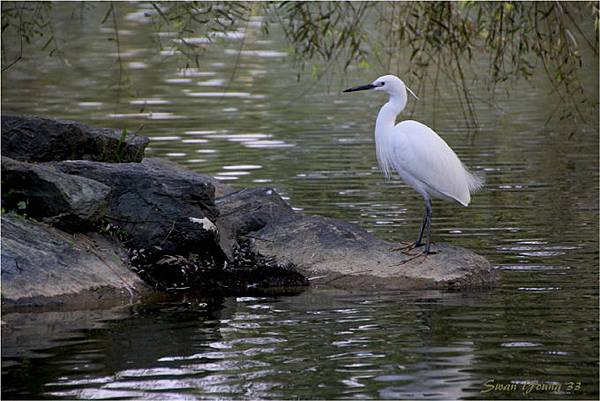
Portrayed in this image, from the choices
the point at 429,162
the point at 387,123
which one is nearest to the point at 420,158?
the point at 429,162

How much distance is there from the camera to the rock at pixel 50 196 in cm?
769

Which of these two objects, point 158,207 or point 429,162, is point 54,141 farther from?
point 429,162

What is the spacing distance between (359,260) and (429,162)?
3.03 feet

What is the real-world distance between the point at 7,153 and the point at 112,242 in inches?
52.2

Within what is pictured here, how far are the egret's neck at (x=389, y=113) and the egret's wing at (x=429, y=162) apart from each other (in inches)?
7.5

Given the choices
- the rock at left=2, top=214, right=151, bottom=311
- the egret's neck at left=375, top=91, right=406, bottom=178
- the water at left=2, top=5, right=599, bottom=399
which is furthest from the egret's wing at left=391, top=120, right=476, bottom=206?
the rock at left=2, top=214, right=151, bottom=311

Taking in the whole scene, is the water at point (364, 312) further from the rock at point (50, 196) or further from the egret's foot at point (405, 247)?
the rock at point (50, 196)

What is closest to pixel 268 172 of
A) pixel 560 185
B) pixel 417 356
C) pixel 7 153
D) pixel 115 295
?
pixel 560 185

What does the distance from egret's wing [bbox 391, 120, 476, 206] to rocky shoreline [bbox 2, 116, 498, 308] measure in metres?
0.47

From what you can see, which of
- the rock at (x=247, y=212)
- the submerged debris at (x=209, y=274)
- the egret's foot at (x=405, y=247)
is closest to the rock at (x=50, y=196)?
the submerged debris at (x=209, y=274)

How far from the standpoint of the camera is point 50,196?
773 cm

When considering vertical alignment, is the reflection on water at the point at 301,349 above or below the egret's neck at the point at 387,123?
below

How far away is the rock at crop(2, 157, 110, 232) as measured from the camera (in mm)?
7691

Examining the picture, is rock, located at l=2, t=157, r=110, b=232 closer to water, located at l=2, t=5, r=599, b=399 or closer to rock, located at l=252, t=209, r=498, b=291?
water, located at l=2, t=5, r=599, b=399
